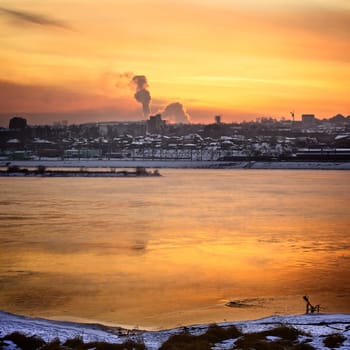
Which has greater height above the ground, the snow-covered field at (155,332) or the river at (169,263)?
the snow-covered field at (155,332)

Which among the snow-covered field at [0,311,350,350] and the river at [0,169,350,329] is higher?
the snow-covered field at [0,311,350,350]

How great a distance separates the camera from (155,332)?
6.50 metres

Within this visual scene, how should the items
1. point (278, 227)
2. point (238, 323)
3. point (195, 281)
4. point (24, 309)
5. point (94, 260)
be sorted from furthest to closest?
point (278, 227) → point (94, 260) → point (195, 281) → point (24, 309) → point (238, 323)

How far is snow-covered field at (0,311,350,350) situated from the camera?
19.8ft

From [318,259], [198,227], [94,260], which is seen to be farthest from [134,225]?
[318,259]

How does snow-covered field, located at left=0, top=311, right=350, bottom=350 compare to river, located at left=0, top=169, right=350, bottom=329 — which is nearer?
snow-covered field, located at left=0, top=311, right=350, bottom=350

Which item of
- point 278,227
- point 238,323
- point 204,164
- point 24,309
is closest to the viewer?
point 238,323

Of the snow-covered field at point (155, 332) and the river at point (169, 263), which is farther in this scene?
the river at point (169, 263)

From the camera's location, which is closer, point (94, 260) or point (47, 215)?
point (94, 260)

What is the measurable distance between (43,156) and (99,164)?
73.3 ft

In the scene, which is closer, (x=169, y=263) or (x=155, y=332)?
(x=155, y=332)

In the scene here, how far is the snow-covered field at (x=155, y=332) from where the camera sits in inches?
238

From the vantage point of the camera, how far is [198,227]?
15.8 metres

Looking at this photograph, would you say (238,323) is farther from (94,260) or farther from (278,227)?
(278,227)
